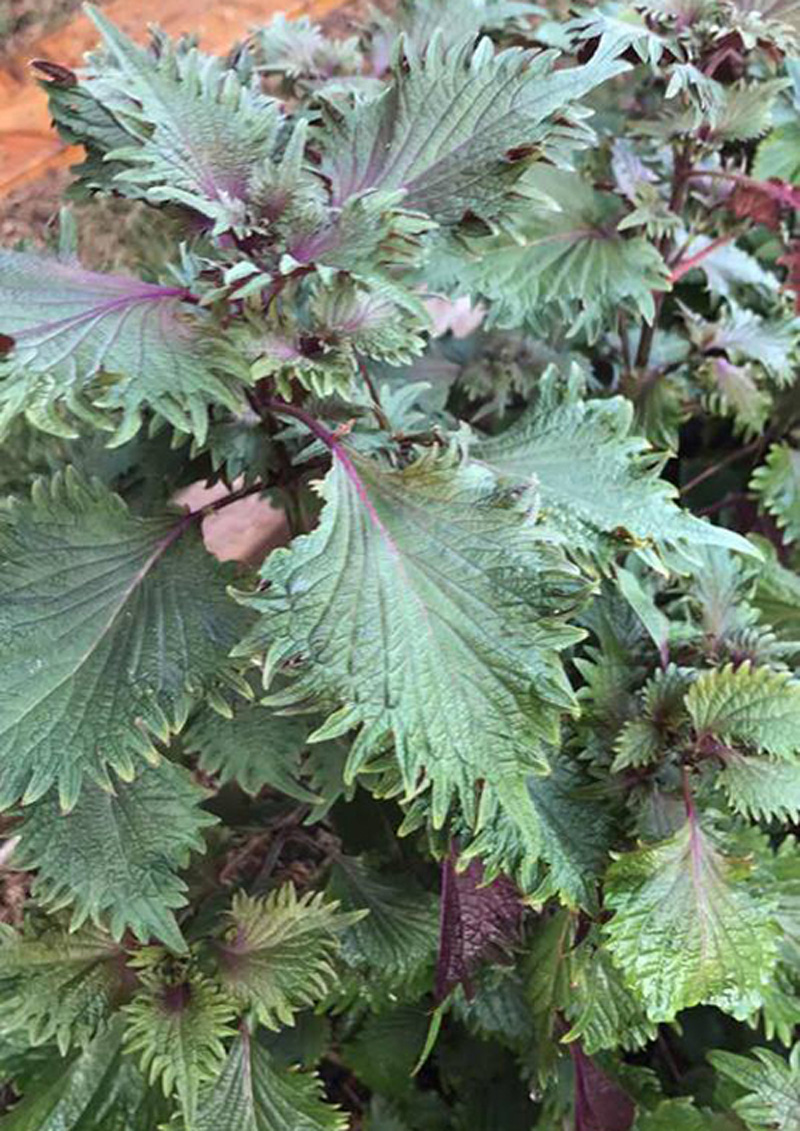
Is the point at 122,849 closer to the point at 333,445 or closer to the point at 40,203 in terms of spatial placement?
the point at 333,445

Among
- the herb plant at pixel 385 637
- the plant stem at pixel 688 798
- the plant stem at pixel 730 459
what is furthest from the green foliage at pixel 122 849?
the plant stem at pixel 730 459

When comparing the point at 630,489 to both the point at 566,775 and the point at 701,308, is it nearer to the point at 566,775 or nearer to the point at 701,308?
the point at 566,775

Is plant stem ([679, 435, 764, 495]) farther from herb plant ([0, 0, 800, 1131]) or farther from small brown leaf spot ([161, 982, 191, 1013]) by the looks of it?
small brown leaf spot ([161, 982, 191, 1013])

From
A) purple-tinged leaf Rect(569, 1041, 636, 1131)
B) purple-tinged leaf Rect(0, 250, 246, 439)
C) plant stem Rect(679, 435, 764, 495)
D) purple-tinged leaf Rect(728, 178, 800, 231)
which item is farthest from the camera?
plant stem Rect(679, 435, 764, 495)

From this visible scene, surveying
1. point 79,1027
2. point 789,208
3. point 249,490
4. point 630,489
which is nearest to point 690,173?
point 789,208

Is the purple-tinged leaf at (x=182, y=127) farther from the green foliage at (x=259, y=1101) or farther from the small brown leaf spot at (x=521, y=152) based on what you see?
the green foliage at (x=259, y=1101)

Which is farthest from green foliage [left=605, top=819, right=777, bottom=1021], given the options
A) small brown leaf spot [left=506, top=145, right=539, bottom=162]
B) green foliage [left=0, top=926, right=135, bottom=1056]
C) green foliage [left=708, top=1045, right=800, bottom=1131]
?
small brown leaf spot [left=506, top=145, right=539, bottom=162]

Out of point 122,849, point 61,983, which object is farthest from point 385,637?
point 61,983
